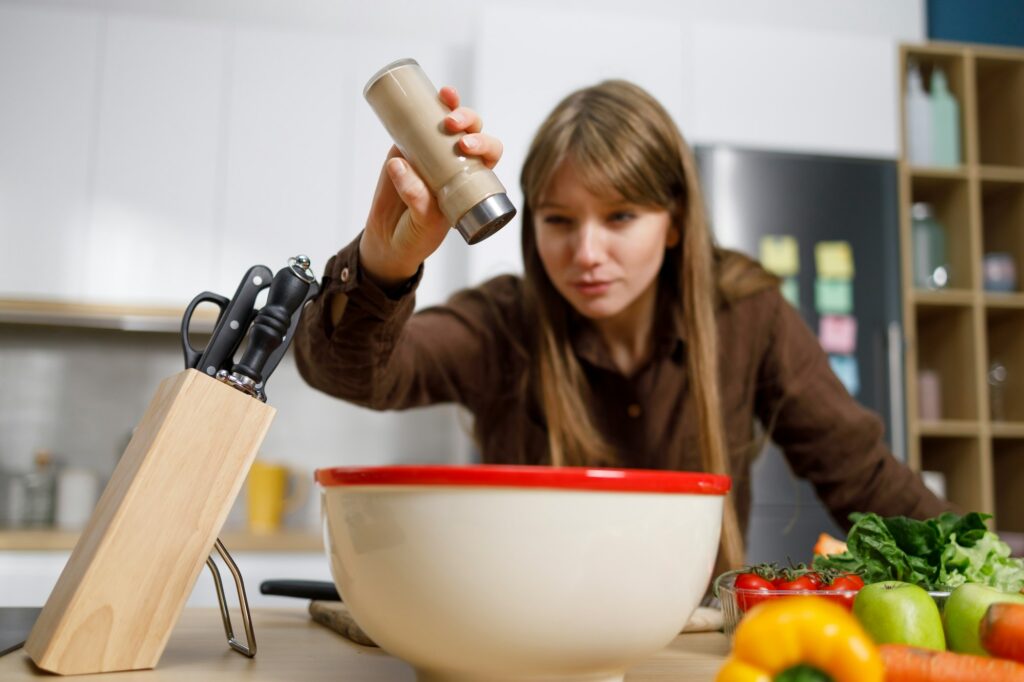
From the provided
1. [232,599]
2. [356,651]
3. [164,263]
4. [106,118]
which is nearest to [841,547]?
[356,651]

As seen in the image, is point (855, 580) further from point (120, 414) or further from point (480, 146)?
point (120, 414)

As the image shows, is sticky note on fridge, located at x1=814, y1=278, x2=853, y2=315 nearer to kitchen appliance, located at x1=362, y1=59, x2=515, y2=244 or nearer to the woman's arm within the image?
the woman's arm

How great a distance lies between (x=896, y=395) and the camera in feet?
8.57

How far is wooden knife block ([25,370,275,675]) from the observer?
1.64 feet

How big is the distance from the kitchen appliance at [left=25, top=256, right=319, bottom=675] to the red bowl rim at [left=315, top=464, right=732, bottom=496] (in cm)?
13

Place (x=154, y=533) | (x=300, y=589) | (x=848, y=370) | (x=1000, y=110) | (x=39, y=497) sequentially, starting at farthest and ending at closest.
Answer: (x=1000, y=110)
(x=39, y=497)
(x=848, y=370)
(x=300, y=589)
(x=154, y=533)

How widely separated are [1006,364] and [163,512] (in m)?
3.19

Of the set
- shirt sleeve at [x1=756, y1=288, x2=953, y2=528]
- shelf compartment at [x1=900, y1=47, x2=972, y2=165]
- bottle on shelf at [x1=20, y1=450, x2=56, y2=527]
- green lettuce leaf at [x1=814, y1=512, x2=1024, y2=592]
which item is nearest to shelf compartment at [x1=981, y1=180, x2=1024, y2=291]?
shelf compartment at [x1=900, y1=47, x2=972, y2=165]

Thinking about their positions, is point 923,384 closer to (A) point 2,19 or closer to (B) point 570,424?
(B) point 570,424

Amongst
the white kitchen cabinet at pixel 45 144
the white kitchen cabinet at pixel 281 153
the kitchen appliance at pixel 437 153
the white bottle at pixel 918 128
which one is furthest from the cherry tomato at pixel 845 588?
the white bottle at pixel 918 128

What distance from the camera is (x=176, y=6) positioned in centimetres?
307

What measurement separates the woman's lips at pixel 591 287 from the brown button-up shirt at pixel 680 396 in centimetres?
15

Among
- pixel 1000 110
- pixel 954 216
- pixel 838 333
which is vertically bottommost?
pixel 838 333

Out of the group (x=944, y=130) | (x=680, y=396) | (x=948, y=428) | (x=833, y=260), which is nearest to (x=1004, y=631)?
(x=680, y=396)
